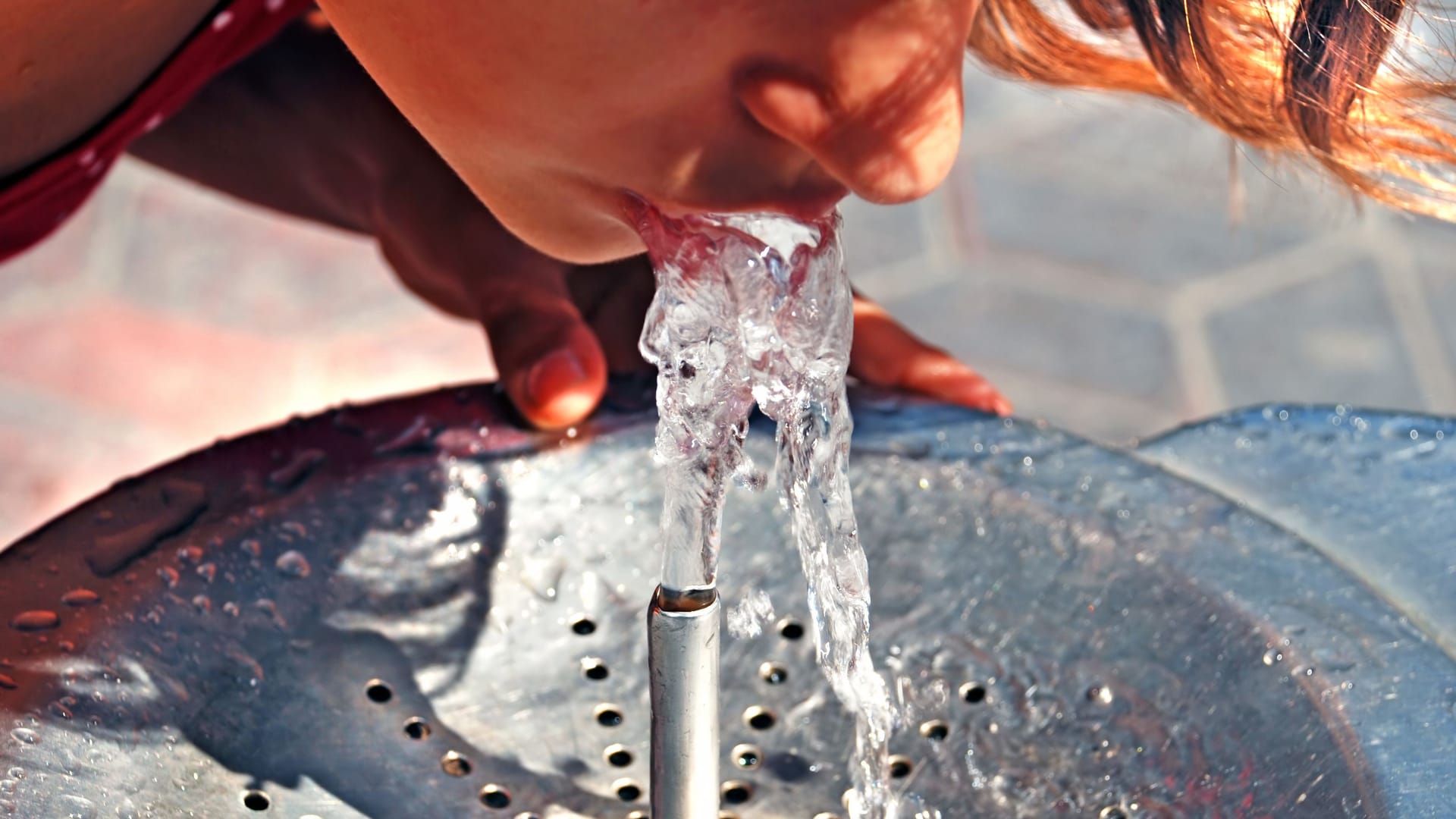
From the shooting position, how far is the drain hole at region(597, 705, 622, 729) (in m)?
0.61

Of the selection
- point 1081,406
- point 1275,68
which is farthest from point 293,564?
point 1081,406

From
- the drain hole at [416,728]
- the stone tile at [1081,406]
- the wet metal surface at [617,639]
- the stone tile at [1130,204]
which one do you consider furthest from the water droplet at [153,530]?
the stone tile at [1130,204]

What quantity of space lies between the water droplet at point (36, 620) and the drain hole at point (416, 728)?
0.12 m

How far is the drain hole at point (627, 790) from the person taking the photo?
1.92ft

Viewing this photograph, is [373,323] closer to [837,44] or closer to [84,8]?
[84,8]

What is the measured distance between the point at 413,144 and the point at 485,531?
0.82 feet

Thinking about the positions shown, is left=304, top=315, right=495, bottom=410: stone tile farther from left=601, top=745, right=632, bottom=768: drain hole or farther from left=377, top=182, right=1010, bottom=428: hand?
left=601, top=745, right=632, bottom=768: drain hole

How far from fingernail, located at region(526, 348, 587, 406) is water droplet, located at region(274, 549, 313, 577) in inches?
4.2

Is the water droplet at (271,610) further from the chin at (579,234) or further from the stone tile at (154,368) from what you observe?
the stone tile at (154,368)

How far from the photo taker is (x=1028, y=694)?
600mm

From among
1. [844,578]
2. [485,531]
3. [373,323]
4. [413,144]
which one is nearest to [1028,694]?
[844,578]

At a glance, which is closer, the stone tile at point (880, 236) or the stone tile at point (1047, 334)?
the stone tile at point (1047, 334)

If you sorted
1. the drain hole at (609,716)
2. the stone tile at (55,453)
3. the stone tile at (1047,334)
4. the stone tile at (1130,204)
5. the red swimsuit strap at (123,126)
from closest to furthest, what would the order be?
the drain hole at (609,716) < the red swimsuit strap at (123,126) < the stone tile at (55,453) < the stone tile at (1047,334) < the stone tile at (1130,204)

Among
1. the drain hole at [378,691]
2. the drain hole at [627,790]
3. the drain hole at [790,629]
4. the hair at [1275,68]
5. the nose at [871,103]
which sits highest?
the hair at [1275,68]
